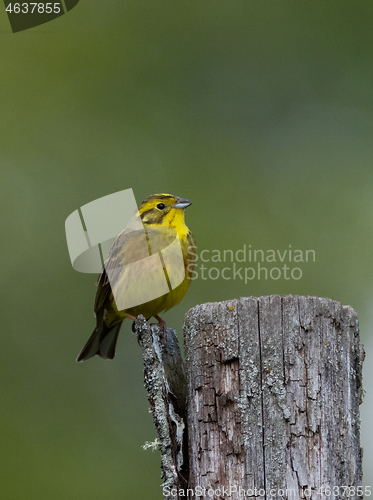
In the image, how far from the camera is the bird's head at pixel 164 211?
5.05 metres

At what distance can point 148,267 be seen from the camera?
448 cm

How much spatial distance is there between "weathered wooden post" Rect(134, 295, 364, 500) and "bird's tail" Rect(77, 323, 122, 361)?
2.86 metres

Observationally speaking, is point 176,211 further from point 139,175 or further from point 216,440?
point 139,175

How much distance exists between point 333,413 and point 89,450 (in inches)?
258

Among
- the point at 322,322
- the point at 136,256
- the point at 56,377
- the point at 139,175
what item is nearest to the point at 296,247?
the point at 139,175

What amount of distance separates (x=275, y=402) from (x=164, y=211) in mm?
2858

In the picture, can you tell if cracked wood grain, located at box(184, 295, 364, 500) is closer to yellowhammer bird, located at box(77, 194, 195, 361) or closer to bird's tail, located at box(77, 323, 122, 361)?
yellowhammer bird, located at box(77, 194, 195, 361)

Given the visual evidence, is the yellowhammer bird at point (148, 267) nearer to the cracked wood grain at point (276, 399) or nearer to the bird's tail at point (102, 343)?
the bird's tail at point (102, 343)

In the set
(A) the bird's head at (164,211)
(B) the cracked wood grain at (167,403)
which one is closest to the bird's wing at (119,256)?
(A) the bird's head at (164,211)

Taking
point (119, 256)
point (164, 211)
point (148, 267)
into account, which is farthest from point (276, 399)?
point (164, 211)

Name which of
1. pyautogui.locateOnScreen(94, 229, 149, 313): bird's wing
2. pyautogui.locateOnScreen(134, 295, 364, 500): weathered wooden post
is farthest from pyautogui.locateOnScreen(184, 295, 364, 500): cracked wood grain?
pyautogui.locateOnScreen(94, 229, 149, 313): bird's wing

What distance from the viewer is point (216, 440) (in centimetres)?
259

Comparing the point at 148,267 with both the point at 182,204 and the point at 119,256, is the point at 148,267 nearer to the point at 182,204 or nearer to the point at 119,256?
the point at 119,256

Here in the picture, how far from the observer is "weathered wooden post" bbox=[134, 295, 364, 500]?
2.47 m
